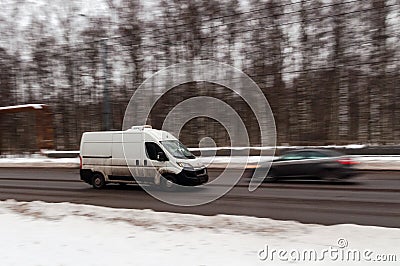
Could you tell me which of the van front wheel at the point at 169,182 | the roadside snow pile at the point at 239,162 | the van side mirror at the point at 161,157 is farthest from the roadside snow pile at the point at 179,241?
the roadside snow pile at the point at 239,162

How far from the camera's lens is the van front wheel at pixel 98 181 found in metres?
14.9

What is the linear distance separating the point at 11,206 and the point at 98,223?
3.86 metres

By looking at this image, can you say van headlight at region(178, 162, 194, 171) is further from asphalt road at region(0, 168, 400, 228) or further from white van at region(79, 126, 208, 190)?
asphalt road at region(0, 168, 400, 228)

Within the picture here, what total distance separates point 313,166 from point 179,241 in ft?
32.7

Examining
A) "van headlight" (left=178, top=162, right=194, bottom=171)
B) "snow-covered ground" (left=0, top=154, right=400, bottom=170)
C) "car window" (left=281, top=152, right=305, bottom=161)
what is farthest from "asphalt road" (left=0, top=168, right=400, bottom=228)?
"snow-covered ground" (left=0, top=154, right=400, bottom=170)

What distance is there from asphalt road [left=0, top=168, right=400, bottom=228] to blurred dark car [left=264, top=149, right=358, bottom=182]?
1.07 feet

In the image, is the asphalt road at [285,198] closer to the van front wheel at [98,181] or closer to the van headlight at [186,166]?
the van front wheel at [98,181]

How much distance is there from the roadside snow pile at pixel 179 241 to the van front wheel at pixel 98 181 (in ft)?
20.0

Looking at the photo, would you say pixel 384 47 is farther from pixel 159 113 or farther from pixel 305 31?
pixel 159 113

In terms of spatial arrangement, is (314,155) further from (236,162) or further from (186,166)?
(236,162)

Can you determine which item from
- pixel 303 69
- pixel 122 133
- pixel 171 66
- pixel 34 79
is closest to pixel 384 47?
pixel 303 69

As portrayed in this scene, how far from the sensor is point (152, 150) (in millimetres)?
13875

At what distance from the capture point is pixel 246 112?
99.2 feet

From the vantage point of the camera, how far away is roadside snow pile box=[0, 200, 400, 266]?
5590 millimetres
